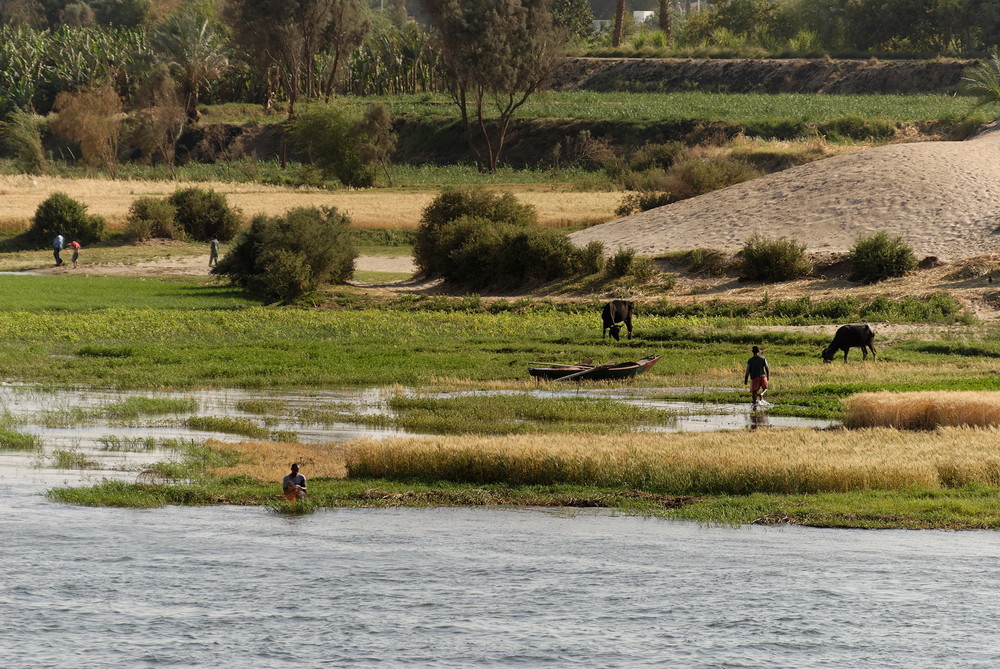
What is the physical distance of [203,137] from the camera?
12731cm

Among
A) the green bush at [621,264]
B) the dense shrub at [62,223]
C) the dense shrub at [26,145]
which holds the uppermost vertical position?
the dense shrub at [26,145]

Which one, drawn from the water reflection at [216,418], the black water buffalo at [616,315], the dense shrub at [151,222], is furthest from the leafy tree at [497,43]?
the water reflection at [216,418]

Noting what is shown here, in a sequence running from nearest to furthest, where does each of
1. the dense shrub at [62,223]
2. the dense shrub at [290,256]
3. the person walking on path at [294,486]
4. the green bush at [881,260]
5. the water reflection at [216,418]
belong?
the person walking on path at [294,486] → the water reflection at [216,418] → the green bush at [881,260] → the dense shrub at [290,256] → the dense shrub at [62,223]

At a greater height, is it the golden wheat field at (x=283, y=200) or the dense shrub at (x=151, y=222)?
the golden wheat field at (x=283, y=200)

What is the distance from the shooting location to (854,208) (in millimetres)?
56688

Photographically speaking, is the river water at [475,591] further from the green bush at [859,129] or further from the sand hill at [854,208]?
the green bush at [859,129]

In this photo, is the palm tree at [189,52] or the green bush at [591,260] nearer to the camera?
the green bush at [591,260]

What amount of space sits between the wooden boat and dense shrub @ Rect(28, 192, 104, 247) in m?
→ 42.9

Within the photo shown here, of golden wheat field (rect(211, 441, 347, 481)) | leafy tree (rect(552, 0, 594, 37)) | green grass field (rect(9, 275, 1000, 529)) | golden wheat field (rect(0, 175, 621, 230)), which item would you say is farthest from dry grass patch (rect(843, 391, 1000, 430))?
leafy tree (rect(552, 0, 594, 37))

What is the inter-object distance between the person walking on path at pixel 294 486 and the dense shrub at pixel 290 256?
30.3m

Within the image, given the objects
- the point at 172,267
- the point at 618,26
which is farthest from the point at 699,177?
the point at 618,26

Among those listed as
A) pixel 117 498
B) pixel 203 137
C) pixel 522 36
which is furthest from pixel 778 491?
pixel 203 137

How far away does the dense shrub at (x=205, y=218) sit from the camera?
232ft

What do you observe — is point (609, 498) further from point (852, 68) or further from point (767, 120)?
point (852, 68)
